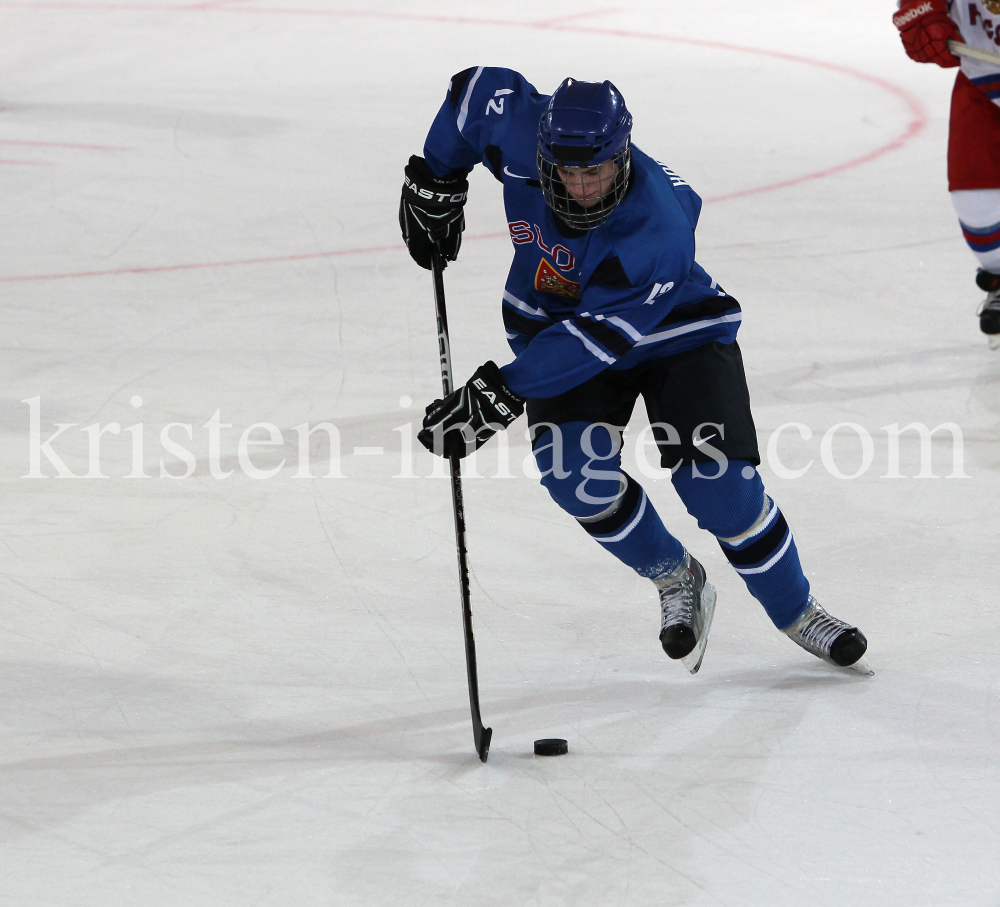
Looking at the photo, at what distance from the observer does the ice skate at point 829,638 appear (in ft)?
8.54

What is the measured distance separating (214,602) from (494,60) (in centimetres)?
689

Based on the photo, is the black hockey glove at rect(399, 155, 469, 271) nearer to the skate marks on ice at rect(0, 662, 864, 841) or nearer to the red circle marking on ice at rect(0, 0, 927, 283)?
the skate marks on ice at rect(0, 662, 864, 841)

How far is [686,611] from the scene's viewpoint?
8.61 feet

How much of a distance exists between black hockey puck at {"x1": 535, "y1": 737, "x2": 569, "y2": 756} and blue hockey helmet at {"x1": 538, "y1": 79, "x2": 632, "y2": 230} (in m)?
0.90

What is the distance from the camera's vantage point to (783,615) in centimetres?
268

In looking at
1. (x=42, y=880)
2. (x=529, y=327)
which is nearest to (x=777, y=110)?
(x=529, y=327)

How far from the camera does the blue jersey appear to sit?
235 cm

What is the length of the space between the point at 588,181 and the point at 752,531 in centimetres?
77

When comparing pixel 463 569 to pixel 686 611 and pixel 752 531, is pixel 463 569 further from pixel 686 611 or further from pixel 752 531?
pixel 752 531

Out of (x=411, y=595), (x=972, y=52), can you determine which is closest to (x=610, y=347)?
(x=411, y=595)

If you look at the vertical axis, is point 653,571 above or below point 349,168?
below

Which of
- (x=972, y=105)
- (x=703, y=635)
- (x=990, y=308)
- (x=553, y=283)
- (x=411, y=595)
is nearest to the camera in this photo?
(x=553, y=283)

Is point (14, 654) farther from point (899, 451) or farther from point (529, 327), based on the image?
point (899, 451)

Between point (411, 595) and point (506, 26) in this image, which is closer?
point (411, 595)
